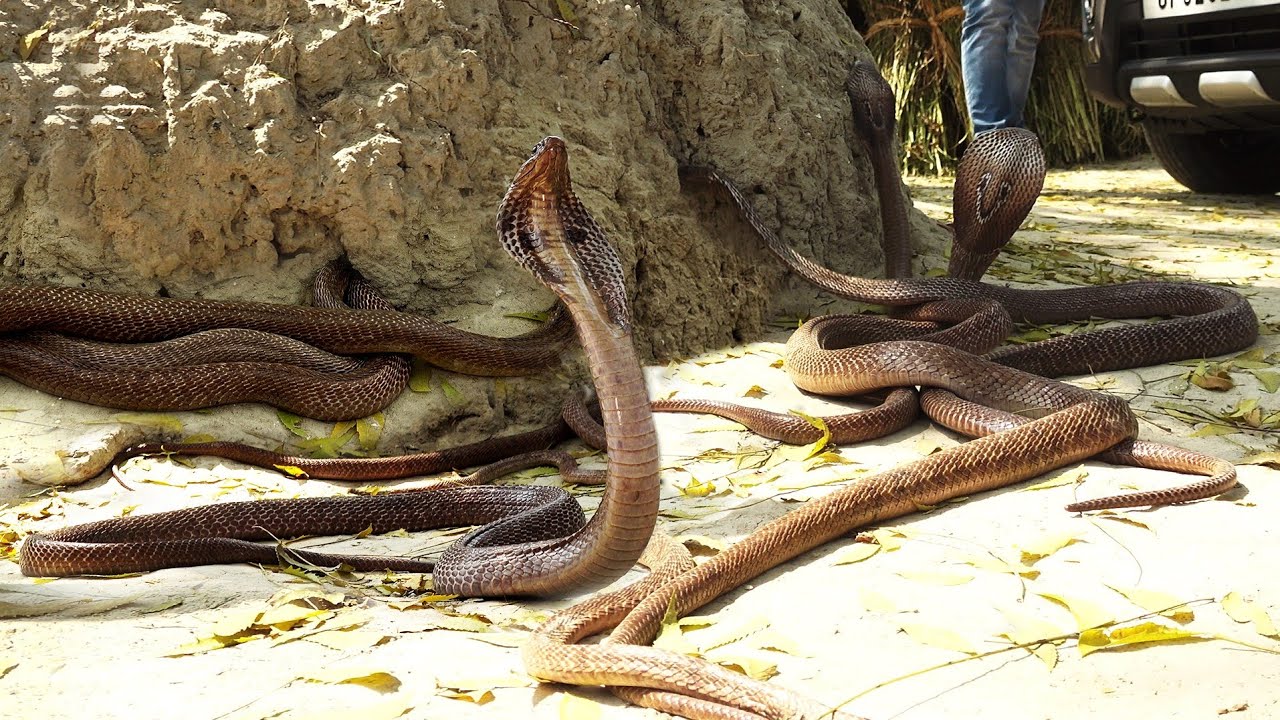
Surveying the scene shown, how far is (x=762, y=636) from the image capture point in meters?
2.70

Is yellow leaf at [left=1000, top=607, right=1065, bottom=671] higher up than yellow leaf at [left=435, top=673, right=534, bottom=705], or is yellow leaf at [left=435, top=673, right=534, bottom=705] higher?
yellow leaf at [left=435, top=673, right=534, bottom=705]

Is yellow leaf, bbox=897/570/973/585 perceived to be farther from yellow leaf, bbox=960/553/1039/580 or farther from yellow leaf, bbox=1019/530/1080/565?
yellow leaf, bbox=1019/530/1080/565

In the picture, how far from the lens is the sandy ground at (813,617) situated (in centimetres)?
234

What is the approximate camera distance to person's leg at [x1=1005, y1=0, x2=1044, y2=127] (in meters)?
6.02

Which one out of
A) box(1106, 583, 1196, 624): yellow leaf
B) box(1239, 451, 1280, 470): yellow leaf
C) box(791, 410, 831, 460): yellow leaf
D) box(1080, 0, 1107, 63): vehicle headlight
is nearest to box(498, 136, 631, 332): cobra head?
box(1106, 583, 1196, 624): yellow leaf

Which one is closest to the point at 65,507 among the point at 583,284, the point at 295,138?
the point at 295,138

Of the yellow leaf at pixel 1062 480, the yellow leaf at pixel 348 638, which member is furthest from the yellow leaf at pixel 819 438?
the yellow leaf at pixel 348 638

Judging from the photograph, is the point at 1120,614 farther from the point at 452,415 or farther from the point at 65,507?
the point at 65,507

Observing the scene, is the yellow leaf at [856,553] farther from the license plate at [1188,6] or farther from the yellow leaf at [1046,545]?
the license plate at [1188,6]

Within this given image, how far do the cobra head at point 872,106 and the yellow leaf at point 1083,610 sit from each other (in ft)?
14.1

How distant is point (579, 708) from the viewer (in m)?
2.39

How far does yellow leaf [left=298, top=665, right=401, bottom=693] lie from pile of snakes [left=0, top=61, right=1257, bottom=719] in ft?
1.02

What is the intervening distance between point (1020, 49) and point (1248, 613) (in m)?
4.24

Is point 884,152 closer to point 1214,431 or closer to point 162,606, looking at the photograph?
point 1214,431
